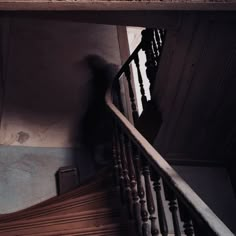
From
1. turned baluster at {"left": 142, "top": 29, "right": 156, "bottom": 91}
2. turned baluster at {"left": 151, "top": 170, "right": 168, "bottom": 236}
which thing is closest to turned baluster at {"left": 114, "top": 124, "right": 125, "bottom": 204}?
turned baluster at {"left": 151, "top": 170, "right": 168, "bottom": 236}

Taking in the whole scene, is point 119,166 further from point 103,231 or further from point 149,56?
point 149,56

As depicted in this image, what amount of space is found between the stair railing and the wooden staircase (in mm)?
101

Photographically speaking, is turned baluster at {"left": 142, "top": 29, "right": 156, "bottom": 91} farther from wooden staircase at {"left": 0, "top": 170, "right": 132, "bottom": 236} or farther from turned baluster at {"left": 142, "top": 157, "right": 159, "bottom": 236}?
turned baluster at {"left": 142, "top": 157, "right": 159, "bottom": 236}

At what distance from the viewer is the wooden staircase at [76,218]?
281cm

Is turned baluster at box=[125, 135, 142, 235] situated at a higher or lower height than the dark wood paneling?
lower

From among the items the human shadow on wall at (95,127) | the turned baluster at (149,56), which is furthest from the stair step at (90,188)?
the human shadow on wall at (95,127)

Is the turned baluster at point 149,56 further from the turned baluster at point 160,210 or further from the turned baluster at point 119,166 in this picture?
the turned baluster at point 160,210

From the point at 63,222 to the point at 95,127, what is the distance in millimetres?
2474

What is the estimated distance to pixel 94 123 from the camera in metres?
5.39

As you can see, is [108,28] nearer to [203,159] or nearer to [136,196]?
[203,159]

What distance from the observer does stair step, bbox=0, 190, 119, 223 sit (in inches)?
122

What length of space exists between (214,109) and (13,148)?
2.31m

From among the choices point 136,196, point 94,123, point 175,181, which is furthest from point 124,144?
point 94,123

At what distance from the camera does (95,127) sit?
17.6 ft
